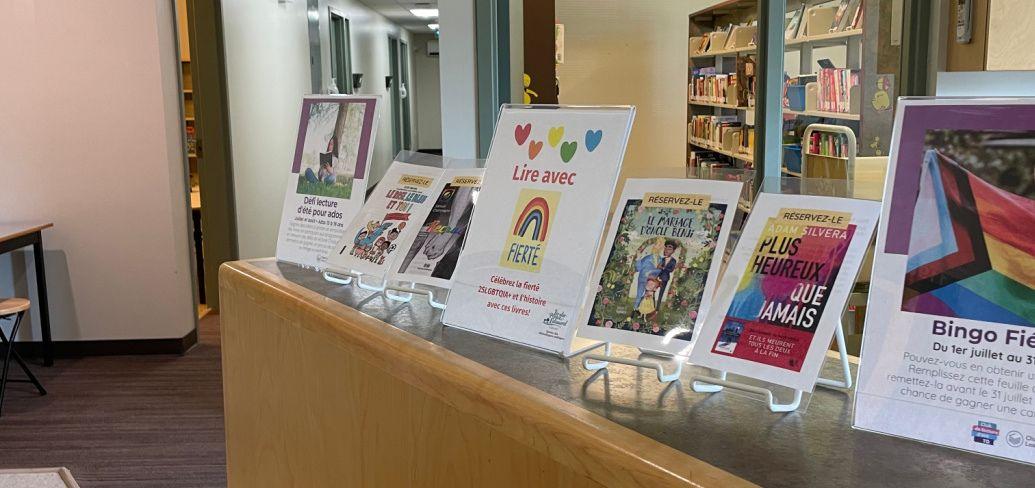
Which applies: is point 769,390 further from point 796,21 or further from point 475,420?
point 796,21

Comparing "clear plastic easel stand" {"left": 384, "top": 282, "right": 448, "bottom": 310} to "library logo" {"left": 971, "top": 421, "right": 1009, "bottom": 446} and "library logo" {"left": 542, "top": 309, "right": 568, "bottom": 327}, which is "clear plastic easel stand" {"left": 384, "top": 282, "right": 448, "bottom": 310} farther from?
"library logo" {"left": 971, "top": 421, "right": 1009, "bottom": 446}

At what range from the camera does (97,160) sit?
5.06 meters

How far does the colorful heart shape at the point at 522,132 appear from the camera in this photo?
1368mm

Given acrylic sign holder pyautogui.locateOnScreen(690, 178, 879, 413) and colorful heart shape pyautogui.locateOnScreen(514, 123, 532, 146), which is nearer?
acrylic sign holder pyautogui.locateOnScreen(690, 178, 879, 413)

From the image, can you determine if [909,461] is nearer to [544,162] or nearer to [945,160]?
[945,160]

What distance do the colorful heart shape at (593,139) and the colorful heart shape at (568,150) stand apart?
0.02 metres

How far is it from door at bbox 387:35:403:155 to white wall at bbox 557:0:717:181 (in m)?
9.52

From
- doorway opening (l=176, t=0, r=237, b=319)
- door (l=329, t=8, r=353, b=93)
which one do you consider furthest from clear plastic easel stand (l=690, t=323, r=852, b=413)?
door (l=329, t=8, r=353, b=93)

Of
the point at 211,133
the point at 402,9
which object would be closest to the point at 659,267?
the point at 211,133

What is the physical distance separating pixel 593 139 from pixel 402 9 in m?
13.4

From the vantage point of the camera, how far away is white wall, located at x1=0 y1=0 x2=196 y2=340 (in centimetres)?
495

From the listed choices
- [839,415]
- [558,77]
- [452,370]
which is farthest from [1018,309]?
[558,77]

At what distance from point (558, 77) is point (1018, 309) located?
13.1 ft

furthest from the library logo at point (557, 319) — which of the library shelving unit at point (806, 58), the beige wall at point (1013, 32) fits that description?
the library shelving unit at point (806, 58)
